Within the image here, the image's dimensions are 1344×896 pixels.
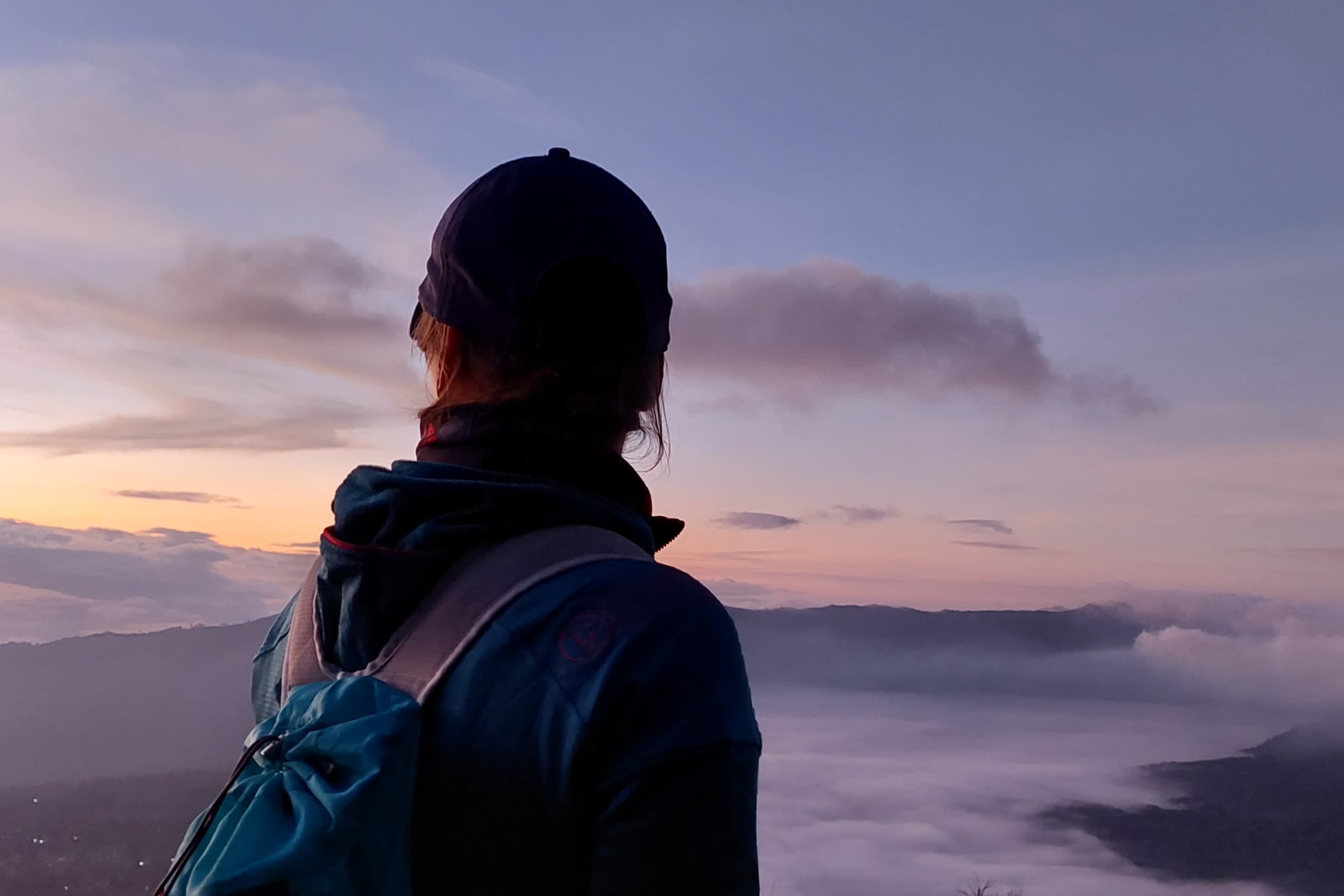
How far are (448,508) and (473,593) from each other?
0.19m

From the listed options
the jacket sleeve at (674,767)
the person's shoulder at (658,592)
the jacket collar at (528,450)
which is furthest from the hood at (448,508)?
the jacket sleeve at (674,767)

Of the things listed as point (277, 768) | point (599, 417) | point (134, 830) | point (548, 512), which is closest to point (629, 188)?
point (599, 417)

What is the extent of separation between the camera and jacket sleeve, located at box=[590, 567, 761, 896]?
1.71 meters

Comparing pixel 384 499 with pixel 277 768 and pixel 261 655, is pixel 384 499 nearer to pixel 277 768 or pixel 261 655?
pixel 277 768

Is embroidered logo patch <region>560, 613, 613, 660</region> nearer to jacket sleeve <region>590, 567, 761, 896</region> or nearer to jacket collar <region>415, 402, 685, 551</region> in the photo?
jacket sleeve <region>590, 567, 761, 896</region>

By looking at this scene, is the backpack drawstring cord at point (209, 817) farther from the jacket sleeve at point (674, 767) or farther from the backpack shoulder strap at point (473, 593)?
the jacket sleeve at point (674, 767)

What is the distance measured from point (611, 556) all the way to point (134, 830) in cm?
13154

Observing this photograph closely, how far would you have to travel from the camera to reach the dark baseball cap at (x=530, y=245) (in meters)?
2.23

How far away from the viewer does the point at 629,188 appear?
2395 mm

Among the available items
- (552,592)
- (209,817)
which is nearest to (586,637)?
(552,592)

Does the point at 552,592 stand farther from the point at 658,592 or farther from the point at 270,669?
the point at 270,669

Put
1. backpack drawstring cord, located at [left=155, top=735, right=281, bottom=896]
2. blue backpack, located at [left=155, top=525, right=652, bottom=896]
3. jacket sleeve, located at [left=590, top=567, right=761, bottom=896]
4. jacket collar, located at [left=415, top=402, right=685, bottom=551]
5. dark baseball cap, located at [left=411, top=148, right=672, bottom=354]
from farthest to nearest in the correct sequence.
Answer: dark baseball cap, located at [left=411, top=148, right=672, bottom=354]
jacket collar, located at [left=415, top=402, right=685, bottom=551]
backpack drawstring cord, located at [left=155, top=735, right=281, bottom=896]
blue backpack, located at [left=155, top=525, right=652, bottom=896]
jacket sleeve, located at [left=590, top=567, right=761, bottom=896]

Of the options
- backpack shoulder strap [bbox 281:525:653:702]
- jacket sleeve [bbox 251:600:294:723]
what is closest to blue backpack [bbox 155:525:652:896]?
backpack shoulder strap [bbox 281:525:653:702]

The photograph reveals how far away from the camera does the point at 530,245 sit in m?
2.25
